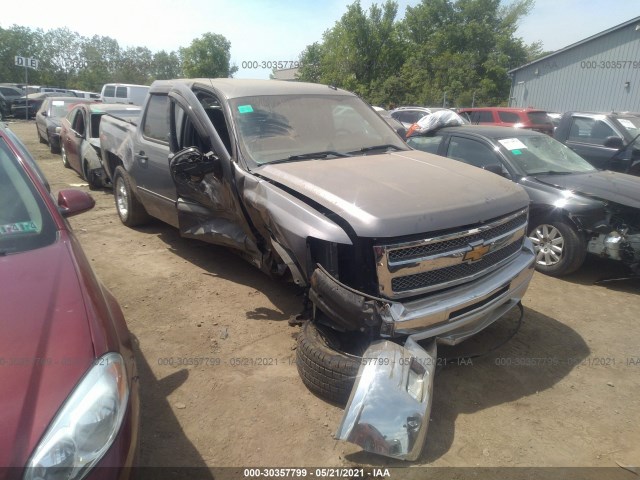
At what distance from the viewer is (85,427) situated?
163cm

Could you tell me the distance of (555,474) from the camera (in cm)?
247

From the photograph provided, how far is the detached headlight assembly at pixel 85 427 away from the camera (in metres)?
1.52

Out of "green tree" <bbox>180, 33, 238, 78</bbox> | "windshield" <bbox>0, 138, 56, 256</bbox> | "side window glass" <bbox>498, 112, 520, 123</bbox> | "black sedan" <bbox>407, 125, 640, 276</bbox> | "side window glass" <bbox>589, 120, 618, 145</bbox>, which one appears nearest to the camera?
"windshield" <bbox>0, 138, 56, 256</bbox>

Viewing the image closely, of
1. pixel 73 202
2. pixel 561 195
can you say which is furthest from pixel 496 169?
pixel 73 202

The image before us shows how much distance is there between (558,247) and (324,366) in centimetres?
A: 348

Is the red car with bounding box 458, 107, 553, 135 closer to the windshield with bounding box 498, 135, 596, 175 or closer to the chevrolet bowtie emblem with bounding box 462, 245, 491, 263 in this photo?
the windshield with bounding box 498, 135, 596, 175

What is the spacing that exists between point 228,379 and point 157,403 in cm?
49

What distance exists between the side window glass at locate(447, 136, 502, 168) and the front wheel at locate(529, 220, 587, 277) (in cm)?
106

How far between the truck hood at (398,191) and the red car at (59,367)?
1412 mm

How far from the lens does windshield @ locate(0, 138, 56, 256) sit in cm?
233

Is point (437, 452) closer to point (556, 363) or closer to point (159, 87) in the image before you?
point (556, 363)

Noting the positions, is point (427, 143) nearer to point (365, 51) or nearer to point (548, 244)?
point (548, 244)

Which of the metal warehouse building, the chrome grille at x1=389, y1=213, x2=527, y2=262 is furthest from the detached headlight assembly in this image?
the metal warehouse building

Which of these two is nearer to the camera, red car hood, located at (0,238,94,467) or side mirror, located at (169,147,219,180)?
red car hood, located at (0,238,94,467)
